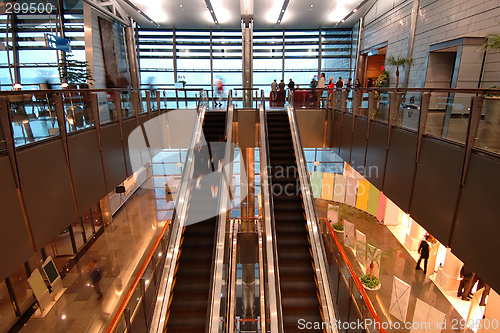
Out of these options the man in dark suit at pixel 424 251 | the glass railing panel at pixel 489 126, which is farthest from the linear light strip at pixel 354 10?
the glass railing panel at pixel 489 126

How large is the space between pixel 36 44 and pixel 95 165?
9.65 meters

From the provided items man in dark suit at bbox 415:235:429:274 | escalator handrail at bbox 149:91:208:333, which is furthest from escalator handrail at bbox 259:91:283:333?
man in dark suit at bbox 415:235:429:274

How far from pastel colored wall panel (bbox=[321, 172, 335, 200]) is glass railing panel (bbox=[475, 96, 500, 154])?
12.2 meters

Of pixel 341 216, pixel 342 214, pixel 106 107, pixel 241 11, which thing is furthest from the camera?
pixel 241 11

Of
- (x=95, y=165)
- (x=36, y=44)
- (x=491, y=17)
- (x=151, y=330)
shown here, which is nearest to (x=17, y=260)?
(x=151, y=330)

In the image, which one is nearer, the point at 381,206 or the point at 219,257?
the point at 219,257

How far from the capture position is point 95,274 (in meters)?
8.64

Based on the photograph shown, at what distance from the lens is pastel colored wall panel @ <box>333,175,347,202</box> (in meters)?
15.3

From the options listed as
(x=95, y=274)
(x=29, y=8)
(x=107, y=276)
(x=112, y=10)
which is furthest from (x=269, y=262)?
(x=112, y=10)

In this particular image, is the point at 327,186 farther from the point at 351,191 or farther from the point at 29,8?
the point at 29,8

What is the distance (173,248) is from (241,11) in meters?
14.0

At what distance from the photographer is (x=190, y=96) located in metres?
11.9

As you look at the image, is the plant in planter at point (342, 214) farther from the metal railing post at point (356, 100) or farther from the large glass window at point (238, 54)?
the large glass window at point (238, 54)

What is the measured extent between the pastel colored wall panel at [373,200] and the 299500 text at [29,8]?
1657 centimetres
